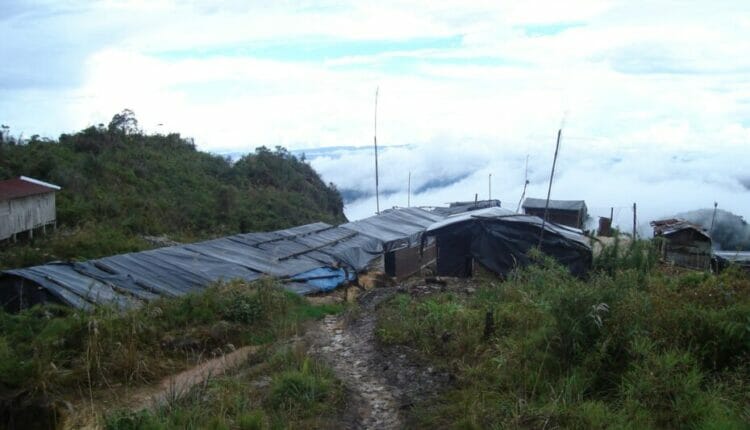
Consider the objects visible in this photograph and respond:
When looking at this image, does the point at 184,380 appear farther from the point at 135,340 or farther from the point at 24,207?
the point at 24,207

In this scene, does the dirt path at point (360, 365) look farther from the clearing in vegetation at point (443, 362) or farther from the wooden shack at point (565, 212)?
the wooden shack at point (565, 212)

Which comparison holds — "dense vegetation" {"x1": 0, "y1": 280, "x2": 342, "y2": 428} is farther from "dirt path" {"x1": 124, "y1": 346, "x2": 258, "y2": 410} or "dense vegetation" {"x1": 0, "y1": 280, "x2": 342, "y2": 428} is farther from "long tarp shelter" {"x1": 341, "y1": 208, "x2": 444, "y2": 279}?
"long tarp shelter" {"x1": 341, "y1": 208, "x2": 444, "y2": 279}

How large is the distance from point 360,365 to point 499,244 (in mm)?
7147

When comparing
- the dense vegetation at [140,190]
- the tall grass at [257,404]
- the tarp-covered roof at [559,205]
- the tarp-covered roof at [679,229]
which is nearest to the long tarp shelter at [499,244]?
the tarp-covered roof at [679,229]

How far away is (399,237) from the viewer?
1833 centimetres

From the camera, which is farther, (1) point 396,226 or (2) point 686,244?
(1) point 396,226

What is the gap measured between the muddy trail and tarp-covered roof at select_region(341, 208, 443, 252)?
30.4 feet

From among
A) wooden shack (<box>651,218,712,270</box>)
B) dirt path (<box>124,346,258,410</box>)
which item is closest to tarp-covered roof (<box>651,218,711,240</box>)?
wooden shack (<box>651,218,712,270</box>)

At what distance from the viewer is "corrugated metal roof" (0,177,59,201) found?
14199 mm

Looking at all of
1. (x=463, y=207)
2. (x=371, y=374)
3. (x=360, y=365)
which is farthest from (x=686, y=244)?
(x=371, y=374)

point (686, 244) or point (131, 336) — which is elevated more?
point (131, 336)

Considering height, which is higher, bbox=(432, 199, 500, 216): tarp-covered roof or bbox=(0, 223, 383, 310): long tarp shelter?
bbox=(432, 199, 500, 216): tarp-covered roof

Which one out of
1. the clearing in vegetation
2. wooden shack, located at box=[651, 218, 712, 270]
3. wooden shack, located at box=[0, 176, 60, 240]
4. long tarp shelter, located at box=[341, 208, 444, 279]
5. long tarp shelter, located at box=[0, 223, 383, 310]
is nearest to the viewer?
the clearing in vegetation

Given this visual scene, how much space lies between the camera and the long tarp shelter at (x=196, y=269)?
901 cm
